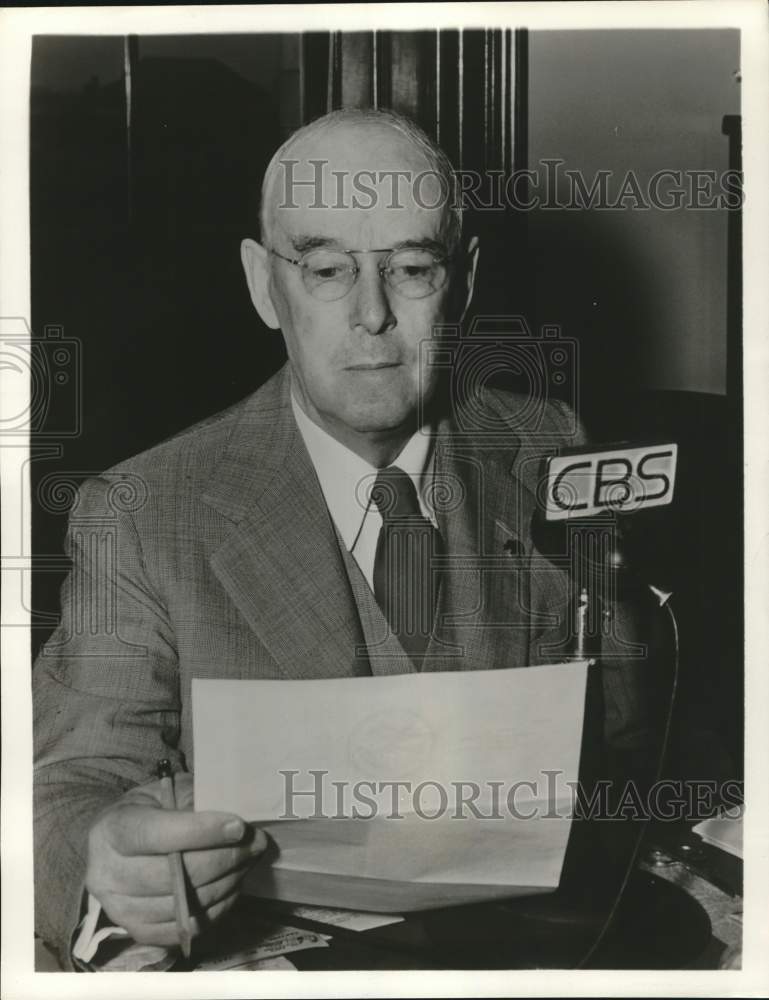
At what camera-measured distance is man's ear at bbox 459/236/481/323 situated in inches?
46.1

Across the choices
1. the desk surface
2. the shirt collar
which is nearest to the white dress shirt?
the shirt collar

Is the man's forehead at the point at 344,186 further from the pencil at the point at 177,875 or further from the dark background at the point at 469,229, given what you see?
the pencil at the point at 177,875

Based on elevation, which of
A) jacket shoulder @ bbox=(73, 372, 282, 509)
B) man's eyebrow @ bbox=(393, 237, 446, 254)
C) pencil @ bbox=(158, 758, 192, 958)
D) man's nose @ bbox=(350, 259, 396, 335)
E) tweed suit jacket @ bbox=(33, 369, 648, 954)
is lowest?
pencil @ bbox=(158, 758, 192, 958)

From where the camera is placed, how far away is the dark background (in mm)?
1159

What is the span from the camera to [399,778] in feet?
3.90

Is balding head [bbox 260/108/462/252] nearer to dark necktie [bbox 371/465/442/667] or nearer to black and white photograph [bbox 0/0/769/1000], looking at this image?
black and white photograph [bbox 0/0/769/1000]

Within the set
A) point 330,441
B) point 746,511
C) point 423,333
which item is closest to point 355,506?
point 330,441

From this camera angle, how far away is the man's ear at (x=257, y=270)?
1160mm

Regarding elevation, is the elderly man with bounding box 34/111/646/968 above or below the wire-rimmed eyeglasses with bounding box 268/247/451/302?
below

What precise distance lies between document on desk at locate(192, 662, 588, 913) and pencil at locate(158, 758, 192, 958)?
0.03 m

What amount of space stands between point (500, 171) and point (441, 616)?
0.49 metres

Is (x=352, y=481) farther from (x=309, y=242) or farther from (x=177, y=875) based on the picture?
(x=177, y=875)

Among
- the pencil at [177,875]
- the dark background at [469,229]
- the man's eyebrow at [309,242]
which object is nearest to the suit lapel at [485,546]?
the dark background at [469,229]

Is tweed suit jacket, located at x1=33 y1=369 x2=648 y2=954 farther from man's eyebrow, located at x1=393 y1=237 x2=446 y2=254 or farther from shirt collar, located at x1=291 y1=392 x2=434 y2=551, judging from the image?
man's eyebrow, located at x1=393 y1=237 x2=446 y2=254
